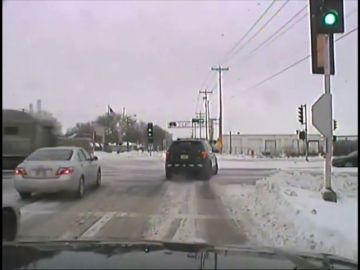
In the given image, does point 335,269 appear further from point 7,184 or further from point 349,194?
point 7,184

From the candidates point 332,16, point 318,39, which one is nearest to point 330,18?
point 332,16

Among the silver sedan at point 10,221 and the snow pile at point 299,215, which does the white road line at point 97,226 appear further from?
the snow pile at point 299,215

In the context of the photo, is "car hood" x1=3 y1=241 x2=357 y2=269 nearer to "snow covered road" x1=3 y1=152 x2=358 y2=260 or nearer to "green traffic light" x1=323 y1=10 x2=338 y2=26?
Answer: "snow covered road" x1=3 y1=152 x2=358 y2=260

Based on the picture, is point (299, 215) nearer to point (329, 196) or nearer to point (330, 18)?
point (329, 196)

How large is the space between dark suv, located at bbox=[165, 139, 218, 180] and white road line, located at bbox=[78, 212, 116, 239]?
38.1ft

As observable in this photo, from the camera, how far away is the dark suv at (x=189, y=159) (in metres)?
23.9

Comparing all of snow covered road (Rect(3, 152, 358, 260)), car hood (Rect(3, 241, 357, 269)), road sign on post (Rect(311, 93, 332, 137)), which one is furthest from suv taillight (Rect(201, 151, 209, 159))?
car hood (Rect(3, 241, 357, 269))

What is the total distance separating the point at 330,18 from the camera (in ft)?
38.5

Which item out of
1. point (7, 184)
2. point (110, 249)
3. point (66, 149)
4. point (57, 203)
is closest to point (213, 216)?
point (57, 203)

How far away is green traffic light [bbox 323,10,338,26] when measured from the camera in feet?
38.4

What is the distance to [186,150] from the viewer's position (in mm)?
24359

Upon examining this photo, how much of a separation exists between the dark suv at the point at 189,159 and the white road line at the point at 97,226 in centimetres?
1162

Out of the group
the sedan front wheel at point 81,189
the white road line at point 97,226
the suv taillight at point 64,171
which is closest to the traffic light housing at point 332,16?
the white road line at point 97,226

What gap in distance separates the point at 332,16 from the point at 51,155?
27.1ft
